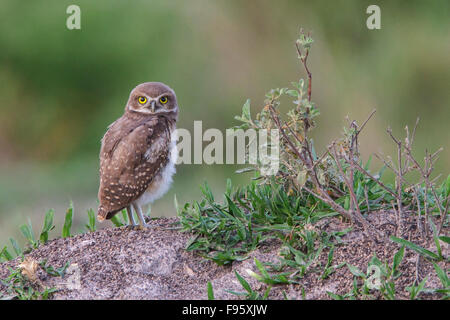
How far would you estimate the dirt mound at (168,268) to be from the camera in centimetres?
362

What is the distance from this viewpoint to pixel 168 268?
154 inches

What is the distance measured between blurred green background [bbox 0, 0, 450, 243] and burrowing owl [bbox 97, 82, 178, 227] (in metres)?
1.09

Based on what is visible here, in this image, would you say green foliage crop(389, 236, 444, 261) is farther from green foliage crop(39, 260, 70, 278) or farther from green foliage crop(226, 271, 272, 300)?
green foliage crop(39, 260, 70, 278)

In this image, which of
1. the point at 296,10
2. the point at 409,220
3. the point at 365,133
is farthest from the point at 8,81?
the point at 409,220

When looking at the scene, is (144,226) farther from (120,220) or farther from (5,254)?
(5,254)

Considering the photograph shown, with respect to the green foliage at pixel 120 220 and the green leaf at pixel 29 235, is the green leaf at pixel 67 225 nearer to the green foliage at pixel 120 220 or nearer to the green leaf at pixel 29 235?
the green leaf at pixel 29 235

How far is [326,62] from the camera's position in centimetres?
644

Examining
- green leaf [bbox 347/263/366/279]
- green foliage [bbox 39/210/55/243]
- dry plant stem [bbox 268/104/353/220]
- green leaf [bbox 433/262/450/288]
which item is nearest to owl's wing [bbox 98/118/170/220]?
green foliage [bbox 39/210/55/243]

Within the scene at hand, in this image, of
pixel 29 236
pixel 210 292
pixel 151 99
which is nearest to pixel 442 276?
pixel 210 292

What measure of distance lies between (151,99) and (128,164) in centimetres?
58

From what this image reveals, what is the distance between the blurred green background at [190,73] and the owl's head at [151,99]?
3.67 feet

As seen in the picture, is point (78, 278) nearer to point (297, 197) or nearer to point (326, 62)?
point (297, 197)

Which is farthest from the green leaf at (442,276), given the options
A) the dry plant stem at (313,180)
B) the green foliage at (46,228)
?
the green foliage at (46,228)

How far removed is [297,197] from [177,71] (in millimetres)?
3258
